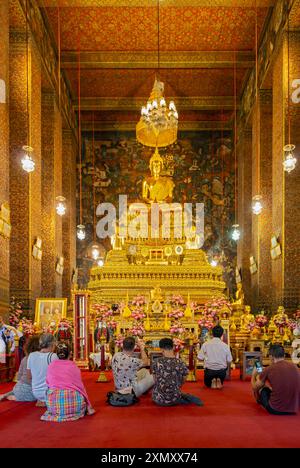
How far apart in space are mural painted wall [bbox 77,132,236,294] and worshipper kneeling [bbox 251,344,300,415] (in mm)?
15803

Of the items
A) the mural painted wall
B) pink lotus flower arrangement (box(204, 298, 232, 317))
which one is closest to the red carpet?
pink lotus flower arrangement (box(204, 298, 232, 317))

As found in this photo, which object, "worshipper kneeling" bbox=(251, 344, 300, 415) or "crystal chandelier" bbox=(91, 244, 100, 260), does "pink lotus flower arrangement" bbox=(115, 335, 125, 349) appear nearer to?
"worshipper kneeling" bbox=(251, 344, 300, 415)

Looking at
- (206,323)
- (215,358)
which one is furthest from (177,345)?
(215,358)

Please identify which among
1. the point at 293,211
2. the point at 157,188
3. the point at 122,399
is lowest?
the point at 122,399

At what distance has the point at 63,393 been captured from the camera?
509 cm

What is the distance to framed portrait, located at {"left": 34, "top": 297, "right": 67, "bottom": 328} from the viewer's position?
1239 centimetres

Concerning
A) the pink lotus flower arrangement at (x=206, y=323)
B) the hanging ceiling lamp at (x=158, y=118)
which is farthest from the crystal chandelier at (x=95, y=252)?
the pink lotus flower arrangement at (x=206, y=323)

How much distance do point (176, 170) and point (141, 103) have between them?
291 centimetres

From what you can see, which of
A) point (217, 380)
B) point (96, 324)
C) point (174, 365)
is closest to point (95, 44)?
point (96, 324)

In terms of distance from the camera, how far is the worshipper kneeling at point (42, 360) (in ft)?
19.1

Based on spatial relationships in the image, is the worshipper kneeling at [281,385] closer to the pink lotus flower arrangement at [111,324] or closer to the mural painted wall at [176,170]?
the pink lotus flower arrangement at [111,324]

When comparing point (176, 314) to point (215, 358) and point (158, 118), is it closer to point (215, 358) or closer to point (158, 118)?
point (215, 358)

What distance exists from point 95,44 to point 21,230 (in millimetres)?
6502

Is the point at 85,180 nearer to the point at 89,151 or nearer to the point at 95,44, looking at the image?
the point at 89,151
